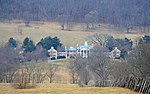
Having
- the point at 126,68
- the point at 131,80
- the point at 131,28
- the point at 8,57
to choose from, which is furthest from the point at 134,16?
the point at 131,80

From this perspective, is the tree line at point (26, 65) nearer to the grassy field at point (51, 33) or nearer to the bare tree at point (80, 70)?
the bare tree at point (80, 70)

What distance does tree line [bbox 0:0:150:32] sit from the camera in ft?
390

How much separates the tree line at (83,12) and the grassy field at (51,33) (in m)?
4.65

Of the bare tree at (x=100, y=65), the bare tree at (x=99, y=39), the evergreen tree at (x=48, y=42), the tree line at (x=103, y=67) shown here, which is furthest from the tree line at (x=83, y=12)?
the tree line at (x=103, y=67)

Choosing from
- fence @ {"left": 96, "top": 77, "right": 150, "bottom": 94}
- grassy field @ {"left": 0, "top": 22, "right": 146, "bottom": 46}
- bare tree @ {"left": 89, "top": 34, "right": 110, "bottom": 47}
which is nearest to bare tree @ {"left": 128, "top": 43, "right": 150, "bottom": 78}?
fence @ {"left": 96, "top": 77, "right": 150, "bottom": 94}

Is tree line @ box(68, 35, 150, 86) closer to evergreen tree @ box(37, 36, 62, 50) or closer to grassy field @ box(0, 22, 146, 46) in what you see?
evergreen tree @ box(37, 36, 62, 50)

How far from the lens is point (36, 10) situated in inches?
5364

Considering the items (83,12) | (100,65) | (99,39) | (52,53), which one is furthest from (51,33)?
(100,65)

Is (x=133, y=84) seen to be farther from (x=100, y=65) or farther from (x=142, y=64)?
(x=100, y=65)

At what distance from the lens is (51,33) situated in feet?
308

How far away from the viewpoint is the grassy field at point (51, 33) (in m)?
86.8

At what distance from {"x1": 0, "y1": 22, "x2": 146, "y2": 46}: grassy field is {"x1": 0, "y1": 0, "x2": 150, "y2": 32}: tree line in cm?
465

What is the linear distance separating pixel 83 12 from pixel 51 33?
46390 mm

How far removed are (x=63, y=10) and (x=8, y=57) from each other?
93009 millimetres
